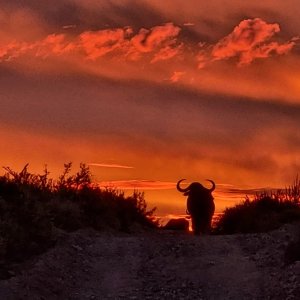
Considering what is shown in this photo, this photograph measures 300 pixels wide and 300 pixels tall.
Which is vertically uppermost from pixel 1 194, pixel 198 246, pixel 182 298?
pixel 1 194

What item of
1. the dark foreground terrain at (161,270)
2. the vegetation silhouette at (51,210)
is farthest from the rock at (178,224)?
the dark foreground terrain at (161,270)

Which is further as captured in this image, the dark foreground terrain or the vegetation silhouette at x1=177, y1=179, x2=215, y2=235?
the vegetation silhouette at x1=177, y1=179, x2=215, y2=235

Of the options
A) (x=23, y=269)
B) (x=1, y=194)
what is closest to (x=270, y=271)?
(x=23, y=269)

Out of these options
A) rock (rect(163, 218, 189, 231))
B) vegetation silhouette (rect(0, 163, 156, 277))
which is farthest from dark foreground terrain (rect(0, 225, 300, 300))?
rock (rect(163, 218, 189, 231))

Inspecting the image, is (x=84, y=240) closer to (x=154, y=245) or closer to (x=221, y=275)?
(x=154, y=245)

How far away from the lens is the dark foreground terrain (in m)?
15.2

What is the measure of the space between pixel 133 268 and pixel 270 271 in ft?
9.71

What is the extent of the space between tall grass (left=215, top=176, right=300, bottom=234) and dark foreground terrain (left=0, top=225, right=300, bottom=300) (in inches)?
158

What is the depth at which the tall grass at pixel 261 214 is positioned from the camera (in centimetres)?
2473

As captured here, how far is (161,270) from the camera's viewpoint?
17.1 meters

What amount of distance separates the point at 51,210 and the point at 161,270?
599 centimetres

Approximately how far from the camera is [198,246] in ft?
62.5

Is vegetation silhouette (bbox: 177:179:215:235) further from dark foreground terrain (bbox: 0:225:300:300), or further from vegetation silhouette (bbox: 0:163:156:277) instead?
dark foreground terrain (bbox: 0:225:300:300)

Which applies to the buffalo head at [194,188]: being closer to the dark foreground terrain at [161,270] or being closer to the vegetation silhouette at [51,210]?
the vegetation silhouette at [51,210]
